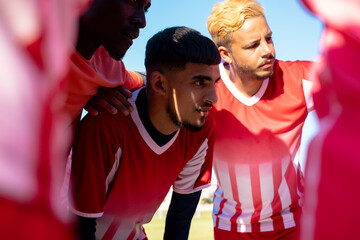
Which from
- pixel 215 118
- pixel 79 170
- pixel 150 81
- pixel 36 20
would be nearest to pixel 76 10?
pixel 36 20

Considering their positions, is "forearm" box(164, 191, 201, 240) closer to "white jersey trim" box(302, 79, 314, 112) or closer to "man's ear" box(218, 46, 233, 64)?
"white jersey trim" box(302, 79, 314, 112)

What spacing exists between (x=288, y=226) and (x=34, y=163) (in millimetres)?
2358

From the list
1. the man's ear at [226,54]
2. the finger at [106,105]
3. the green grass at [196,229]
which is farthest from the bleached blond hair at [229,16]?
the green grass at [196,229]

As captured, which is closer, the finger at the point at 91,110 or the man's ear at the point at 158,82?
the finger at the point at 91,110

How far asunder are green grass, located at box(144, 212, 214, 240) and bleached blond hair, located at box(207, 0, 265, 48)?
778 cm

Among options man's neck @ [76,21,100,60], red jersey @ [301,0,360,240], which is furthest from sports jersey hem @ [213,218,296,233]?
red jersey @ [301,0,360,240]

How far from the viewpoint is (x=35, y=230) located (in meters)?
0.46

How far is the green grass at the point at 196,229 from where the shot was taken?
415 inches

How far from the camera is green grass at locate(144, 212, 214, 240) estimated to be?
10541 mm

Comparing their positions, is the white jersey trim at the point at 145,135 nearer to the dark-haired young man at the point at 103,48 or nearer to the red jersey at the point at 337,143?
the dark-haired young man at the point at 103,48

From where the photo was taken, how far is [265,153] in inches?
103

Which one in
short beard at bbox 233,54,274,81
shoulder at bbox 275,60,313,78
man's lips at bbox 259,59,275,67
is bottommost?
short beard at bbox 233,54,274,81

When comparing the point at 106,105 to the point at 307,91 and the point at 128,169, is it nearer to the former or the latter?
the point at 128,169

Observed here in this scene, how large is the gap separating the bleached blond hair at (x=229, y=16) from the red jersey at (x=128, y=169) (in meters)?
0.82
